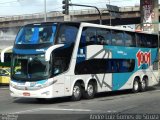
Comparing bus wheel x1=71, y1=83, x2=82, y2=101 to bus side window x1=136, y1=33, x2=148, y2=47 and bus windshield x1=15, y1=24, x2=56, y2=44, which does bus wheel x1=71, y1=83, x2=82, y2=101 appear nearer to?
bus windshield x1=15, y1=24, x2=56, y2=44

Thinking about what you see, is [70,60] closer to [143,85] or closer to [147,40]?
[143,85]

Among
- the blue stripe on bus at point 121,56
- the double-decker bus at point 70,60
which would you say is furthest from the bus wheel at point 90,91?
the blue stripe on bus at point 121,56

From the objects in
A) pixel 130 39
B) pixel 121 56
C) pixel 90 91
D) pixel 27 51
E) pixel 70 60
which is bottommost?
pixel 90 91

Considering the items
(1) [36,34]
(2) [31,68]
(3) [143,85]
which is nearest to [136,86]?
(3) [143,85]

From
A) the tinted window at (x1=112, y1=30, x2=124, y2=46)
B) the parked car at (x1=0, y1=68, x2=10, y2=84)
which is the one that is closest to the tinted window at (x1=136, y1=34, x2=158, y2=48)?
the tinted window at (x1=112, y1=30, x2=124, y2=46)

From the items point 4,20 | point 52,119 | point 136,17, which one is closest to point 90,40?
point 52,119

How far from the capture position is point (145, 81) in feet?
95.2

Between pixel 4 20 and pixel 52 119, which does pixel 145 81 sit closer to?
pixel 52 119

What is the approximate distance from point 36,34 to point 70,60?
1973 mm

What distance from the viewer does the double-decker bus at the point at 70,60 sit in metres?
20.1

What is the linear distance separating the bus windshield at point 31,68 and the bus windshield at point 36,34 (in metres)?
0.77

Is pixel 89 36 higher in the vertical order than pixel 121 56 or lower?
higher

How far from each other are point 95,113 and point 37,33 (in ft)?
21.1

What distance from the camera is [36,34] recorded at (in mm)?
20844
